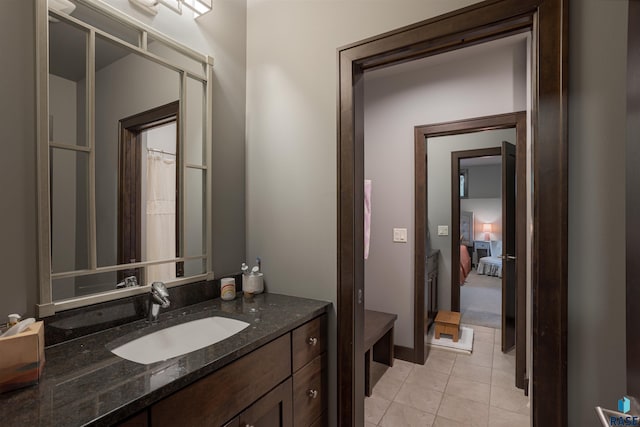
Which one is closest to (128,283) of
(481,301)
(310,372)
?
(310,372)

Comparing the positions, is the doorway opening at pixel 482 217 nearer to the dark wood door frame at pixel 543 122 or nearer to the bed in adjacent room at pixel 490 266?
the bed in adjacent room at pixel 490 266

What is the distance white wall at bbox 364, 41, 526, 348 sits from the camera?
2475 mm

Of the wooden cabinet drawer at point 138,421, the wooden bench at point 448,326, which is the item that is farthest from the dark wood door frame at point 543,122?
the wooden bench at point 448,326

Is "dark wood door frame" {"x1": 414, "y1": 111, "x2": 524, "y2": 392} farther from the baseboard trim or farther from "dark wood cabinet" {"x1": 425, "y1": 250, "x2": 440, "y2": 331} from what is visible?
"dark wood cabinet" {"x1": 425, "y1": 250, "x2": 440, "y2": 331}

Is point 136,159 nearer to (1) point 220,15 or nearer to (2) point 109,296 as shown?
(2) point 109,296

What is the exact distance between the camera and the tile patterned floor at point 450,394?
1.99m

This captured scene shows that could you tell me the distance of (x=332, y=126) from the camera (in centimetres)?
150

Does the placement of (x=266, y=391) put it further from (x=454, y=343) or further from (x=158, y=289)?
(x=454, y=343)

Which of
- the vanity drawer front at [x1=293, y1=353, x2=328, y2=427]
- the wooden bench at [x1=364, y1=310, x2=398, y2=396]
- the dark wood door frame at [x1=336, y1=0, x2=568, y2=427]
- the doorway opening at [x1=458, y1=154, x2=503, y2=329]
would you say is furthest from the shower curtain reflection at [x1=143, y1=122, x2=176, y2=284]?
the doorway opening at [x1=458, y1=154, x2=503, y2=329]

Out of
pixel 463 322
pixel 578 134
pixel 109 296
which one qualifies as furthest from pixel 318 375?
pixel 463 322

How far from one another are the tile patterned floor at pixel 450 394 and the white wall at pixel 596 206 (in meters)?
1.21

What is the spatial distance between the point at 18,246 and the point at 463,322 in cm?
412

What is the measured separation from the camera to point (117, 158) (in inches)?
48.6

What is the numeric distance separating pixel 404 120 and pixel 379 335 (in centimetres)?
190
